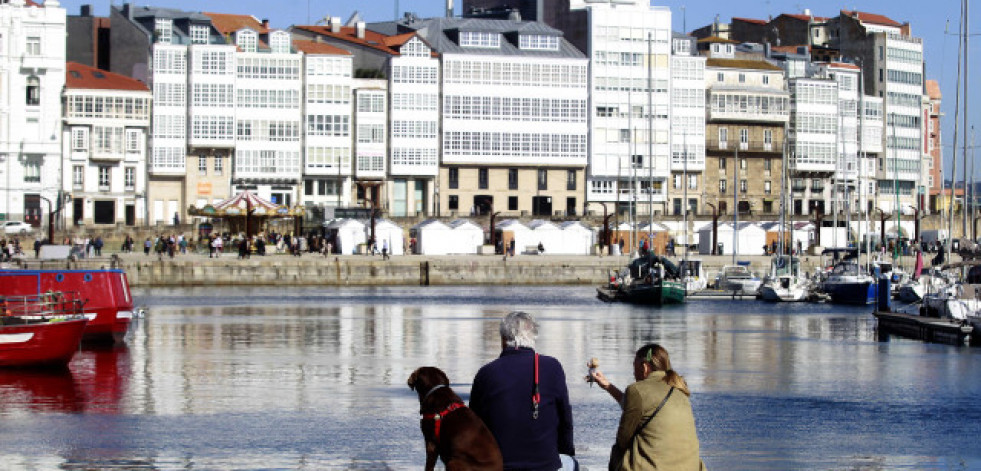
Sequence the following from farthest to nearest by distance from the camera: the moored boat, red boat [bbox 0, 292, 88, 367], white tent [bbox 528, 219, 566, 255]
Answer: white tent [bbox 528, 219, 566, 255] → the moored boat → red boat [bbox 0, 292, 88, 367]

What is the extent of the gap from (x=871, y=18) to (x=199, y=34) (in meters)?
64.5

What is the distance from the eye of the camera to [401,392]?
29.0m

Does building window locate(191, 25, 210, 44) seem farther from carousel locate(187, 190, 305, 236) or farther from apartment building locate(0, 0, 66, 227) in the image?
carousel locate(187, 190, 305, 236)

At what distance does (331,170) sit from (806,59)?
141ft

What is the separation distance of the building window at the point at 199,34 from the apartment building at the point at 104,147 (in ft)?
14.3

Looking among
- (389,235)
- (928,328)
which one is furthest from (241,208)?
(928,328)

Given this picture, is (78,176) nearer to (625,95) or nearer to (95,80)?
(95,80)

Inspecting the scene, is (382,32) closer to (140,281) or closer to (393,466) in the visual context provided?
(140,281)

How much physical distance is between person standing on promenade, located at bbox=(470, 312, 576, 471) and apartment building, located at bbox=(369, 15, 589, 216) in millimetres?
90970

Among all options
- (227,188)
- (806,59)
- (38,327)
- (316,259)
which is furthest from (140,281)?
(806,59)

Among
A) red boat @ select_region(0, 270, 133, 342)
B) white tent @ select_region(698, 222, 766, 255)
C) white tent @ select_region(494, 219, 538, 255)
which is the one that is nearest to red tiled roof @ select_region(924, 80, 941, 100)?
white tent @ select_region(698, 222, 766, 255)

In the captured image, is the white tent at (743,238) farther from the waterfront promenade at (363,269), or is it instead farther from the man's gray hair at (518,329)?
the man's gray hair at (518,329)

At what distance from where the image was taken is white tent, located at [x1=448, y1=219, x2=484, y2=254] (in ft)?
293

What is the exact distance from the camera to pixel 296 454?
2103cm
